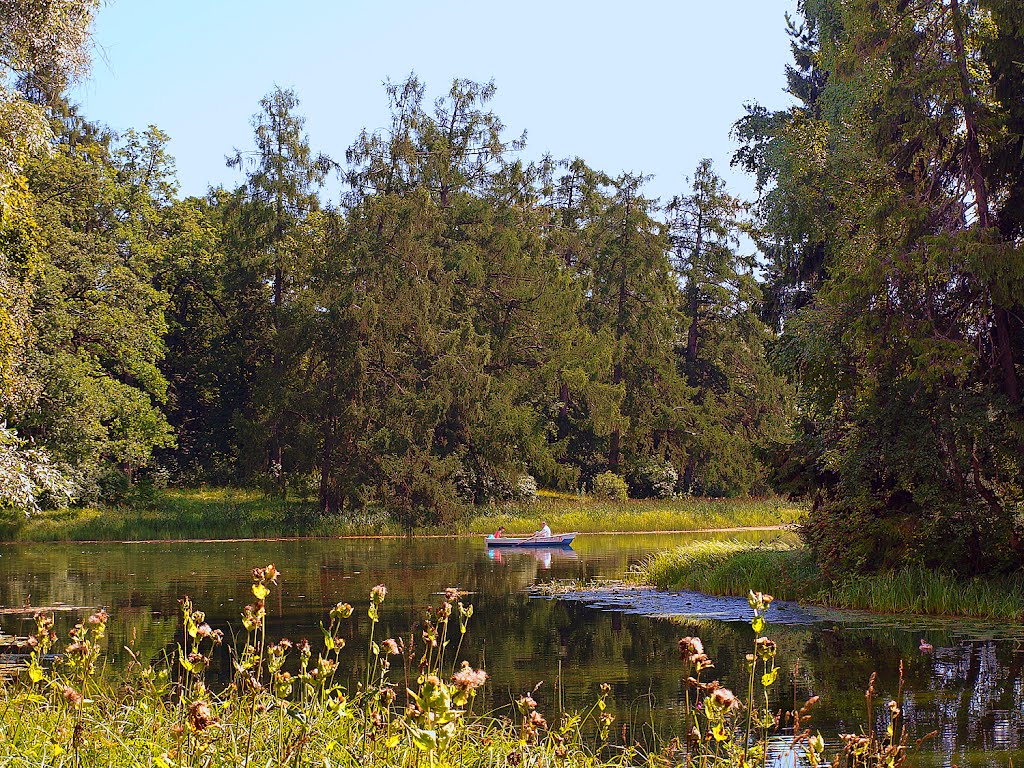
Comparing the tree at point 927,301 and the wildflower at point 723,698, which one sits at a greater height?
the tree at point 927,301

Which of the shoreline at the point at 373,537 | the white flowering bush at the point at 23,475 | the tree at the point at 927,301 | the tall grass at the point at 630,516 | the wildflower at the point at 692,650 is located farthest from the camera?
the tall grass at the point at 630,516

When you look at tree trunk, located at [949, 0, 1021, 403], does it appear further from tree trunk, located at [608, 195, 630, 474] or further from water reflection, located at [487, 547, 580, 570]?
tree trunk, located at [608, 195, 630, 474]

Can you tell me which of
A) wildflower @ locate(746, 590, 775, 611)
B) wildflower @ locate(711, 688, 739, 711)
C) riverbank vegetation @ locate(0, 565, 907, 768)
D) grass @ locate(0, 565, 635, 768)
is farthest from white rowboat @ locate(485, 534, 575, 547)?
wildflower @ locate(711, 688, 739, 711)

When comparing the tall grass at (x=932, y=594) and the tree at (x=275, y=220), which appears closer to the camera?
the tall grass at (x=932, y=594)

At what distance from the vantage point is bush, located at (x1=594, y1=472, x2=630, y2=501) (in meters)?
62.8

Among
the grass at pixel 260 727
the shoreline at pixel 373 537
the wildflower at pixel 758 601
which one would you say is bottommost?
the shoreline at pixel 373 537

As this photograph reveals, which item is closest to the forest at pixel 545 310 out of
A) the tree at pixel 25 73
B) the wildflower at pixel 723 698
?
the tree at pixel 25 73

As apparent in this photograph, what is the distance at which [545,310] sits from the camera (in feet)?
200

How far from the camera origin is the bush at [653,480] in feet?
216

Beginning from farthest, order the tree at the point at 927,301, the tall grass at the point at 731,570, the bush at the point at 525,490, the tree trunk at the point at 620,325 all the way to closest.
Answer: the tree trunk at the point at 620,325, the bush at the point at 525,490, the tall grass at the point at 731,570, the tree at the point at 927,301

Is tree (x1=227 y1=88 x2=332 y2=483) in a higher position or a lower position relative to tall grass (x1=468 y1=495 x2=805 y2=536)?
higher

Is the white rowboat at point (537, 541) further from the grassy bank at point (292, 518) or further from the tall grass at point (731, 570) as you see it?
the tall grass at point (731, 570)

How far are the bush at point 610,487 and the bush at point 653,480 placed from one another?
2601mm

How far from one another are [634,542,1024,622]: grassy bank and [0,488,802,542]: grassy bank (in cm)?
2410
